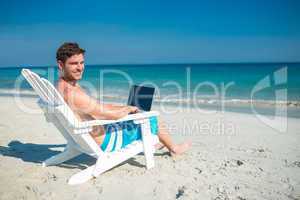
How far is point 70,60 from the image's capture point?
3.29 meters

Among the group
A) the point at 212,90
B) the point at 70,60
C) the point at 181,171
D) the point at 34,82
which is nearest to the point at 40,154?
the point at 34,82

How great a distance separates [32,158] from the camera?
4.27m

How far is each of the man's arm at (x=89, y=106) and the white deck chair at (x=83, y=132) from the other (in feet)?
0.30

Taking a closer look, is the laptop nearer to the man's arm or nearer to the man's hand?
the man's hand

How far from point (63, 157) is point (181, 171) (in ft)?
4.63

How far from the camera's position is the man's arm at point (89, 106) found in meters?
3.22

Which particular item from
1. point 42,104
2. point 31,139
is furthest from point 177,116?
point 42,104

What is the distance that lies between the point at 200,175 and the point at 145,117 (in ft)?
2.74

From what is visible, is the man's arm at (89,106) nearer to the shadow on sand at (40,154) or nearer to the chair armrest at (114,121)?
the chair armrest at (114,121)

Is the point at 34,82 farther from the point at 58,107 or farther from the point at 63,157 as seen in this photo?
the point at 63,157

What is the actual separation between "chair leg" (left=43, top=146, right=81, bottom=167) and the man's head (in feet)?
3.24

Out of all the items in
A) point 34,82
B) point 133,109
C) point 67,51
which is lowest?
point 133,109

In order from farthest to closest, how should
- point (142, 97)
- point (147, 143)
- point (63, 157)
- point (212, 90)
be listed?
point (212, 90), point (63, 157), point (142, 97), point (147, 143)

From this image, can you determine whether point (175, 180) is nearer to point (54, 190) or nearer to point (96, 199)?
point (96, 199)
